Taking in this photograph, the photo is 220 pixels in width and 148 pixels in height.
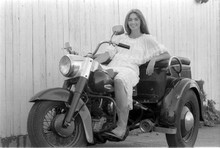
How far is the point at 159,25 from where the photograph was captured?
699 centimetres

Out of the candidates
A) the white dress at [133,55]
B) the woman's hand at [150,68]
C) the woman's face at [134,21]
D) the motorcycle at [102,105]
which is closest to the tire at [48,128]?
the motorcycle at [102,105]

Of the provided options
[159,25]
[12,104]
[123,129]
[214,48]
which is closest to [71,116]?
[123,129]

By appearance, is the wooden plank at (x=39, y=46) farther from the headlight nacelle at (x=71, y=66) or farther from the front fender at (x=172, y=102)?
the front fender at (x=172, y=102)

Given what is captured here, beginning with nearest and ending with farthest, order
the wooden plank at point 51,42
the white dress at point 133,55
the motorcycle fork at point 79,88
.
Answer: the motorcycle fork at point 79,88 → the white dress at point 133,55 → the wooden plank at point 51,42

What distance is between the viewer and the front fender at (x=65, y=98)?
13.1 feet

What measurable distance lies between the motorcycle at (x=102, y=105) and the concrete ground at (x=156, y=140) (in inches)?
16.8

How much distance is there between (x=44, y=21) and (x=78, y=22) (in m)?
0.57

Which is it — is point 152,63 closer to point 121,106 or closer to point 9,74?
point 121,106

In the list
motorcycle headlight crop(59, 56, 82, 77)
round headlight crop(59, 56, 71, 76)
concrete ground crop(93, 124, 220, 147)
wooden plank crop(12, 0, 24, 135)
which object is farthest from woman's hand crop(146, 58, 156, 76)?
wooden plank crop(12, 0, 24, 135)

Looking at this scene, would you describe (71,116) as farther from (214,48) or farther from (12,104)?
(214,48)

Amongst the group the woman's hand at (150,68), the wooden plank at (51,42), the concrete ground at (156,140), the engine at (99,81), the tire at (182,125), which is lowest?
the concrete ground at (156,140)

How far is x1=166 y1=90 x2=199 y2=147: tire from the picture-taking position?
4922 millimetres

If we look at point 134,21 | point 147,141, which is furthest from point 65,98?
point 147,141

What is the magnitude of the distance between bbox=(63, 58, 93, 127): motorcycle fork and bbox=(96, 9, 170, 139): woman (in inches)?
14.8
